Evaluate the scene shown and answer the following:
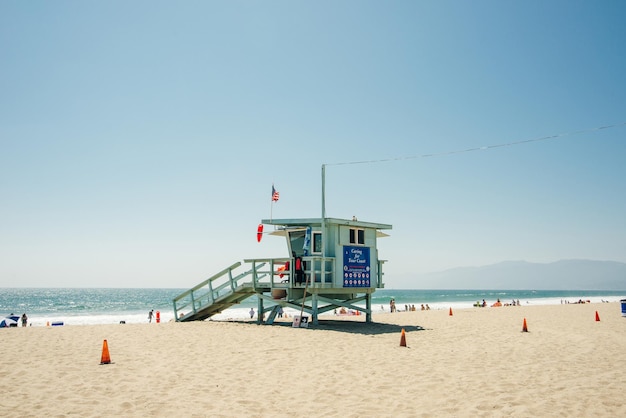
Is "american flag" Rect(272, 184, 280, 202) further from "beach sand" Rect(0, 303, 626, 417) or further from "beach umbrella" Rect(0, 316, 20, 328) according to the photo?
"beach umbrella" Rect(0, 316, 20, 328)

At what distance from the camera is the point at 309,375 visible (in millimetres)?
10773

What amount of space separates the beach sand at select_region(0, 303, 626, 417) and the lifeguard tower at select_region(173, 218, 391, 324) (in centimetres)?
332

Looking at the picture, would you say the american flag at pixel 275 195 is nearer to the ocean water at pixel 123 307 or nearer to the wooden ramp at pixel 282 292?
the wooden ramp at pixel 282 292

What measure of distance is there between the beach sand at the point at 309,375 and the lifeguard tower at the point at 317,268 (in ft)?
10.9

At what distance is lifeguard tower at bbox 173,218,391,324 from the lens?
2033cm

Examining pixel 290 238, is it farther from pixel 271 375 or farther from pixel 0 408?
pixel 0 408

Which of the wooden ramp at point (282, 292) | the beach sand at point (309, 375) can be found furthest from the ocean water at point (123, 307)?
the beach sand at point (309, 375)

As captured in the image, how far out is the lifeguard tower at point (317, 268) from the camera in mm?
20328

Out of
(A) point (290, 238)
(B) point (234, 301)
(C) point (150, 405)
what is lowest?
(C) point (150, 405)

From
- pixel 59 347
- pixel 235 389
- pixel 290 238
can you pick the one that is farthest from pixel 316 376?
pixel 290 238

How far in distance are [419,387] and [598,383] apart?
12.1 ft

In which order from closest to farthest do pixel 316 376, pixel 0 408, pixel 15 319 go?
pixel 0 408 → pixel 316 376 → pixel 15 319

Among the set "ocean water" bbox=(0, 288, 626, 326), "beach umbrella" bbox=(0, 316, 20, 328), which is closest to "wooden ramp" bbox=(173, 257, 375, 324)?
"ocean water" bbox=(0, 288, 626, 326)

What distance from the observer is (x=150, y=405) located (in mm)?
8305
